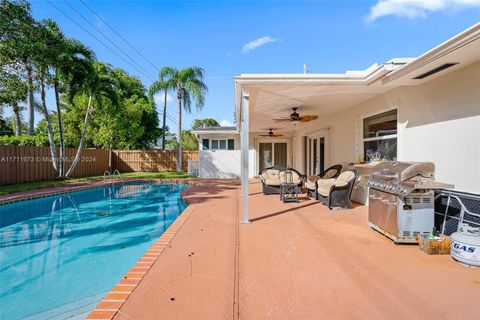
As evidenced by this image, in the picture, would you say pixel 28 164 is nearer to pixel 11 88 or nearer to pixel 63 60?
pixel 11 88

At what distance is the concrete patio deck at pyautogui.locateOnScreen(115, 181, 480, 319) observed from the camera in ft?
7.75

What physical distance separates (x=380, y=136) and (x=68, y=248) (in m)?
8.03

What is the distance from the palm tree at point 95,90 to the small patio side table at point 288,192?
13.0m

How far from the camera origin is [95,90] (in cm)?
1496

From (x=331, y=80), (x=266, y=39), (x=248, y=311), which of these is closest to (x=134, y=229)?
(x=248, y=311)

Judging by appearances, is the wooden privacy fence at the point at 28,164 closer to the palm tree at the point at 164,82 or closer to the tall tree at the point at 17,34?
the tall tree at the point at 17,34

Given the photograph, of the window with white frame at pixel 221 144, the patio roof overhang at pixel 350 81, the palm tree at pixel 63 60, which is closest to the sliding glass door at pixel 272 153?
the window with white frame at pixel 221 144

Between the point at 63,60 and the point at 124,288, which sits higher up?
the point at 63,60

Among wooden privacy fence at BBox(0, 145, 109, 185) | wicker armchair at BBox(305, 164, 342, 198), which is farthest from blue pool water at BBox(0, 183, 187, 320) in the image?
wicker armchair at BBox(305, 164, 342, 198)

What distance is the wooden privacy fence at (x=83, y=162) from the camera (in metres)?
12.1

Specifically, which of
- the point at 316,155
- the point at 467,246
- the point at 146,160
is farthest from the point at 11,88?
the point at 467,246

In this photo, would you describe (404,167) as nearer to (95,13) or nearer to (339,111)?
(339,111)

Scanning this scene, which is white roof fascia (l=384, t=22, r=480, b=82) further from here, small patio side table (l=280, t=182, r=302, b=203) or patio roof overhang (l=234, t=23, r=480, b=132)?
small patio side table (l=280, t=182, r=302, b=203)

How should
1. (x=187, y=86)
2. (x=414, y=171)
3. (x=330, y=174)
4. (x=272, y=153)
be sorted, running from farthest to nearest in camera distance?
(x=187, y=86) < (x=272, y=153) < (x=330, y=174) < (x=414, y=171)
